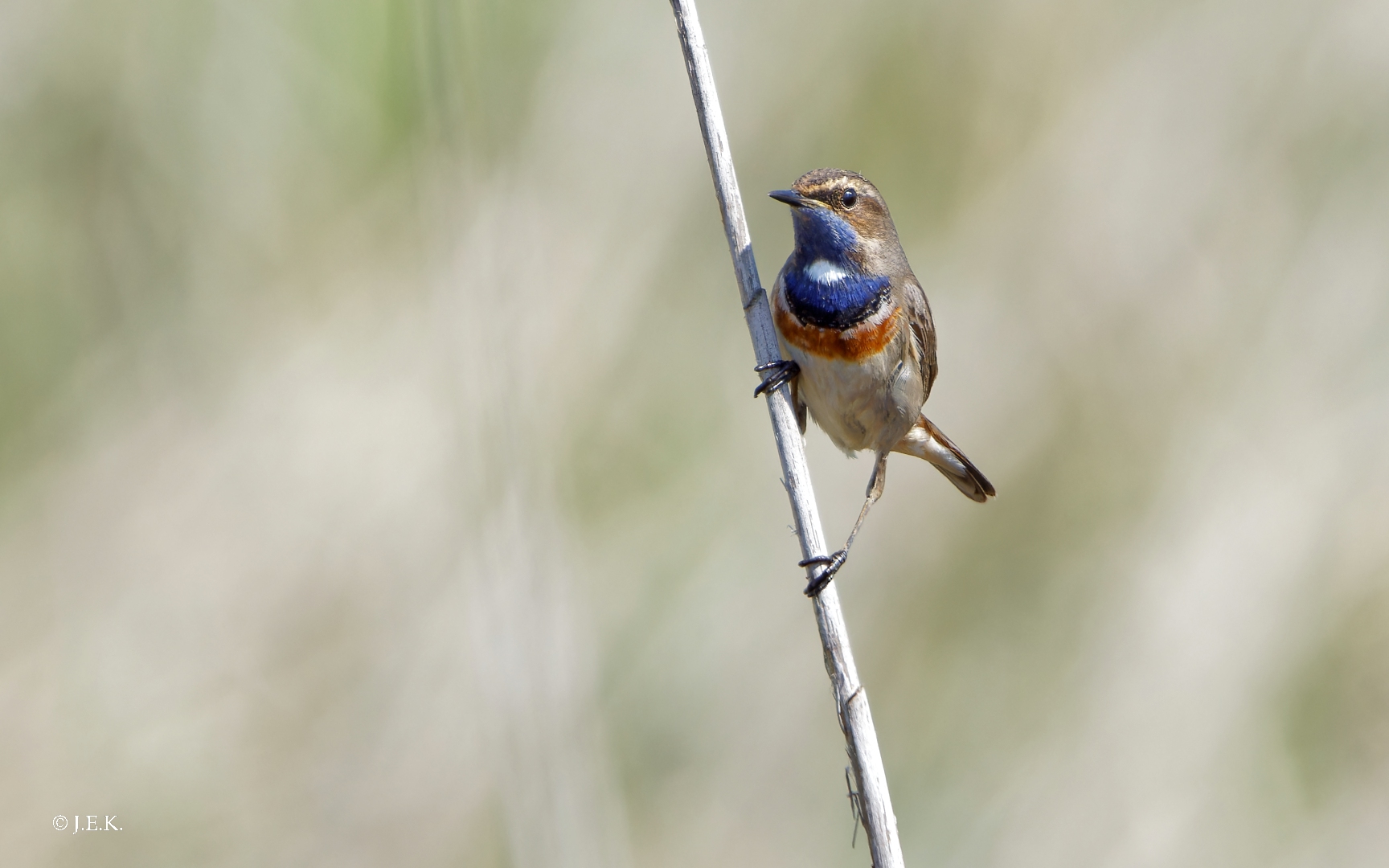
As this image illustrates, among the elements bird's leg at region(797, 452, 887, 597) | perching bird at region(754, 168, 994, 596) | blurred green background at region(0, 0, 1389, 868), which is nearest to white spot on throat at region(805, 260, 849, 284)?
perching bird at region(754, 168, 994, 596)

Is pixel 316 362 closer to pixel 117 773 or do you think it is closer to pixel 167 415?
pixel 167 415

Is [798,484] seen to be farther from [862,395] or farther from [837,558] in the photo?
[862,395]

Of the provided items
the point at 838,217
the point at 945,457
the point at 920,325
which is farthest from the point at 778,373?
the point at 945,457

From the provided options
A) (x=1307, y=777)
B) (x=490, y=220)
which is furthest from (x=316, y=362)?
(x=1307, y=777)

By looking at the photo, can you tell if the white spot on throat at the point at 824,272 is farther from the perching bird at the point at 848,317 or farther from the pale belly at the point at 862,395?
the pale belly at the point at 862,395

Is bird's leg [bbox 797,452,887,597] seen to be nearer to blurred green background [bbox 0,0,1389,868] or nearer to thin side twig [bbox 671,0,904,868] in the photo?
thin side twig [bbox 671,0,904,868]

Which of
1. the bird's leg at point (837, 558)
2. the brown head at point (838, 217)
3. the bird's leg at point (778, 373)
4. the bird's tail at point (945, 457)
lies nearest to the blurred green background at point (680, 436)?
the bird's tail at point (945, 457)
